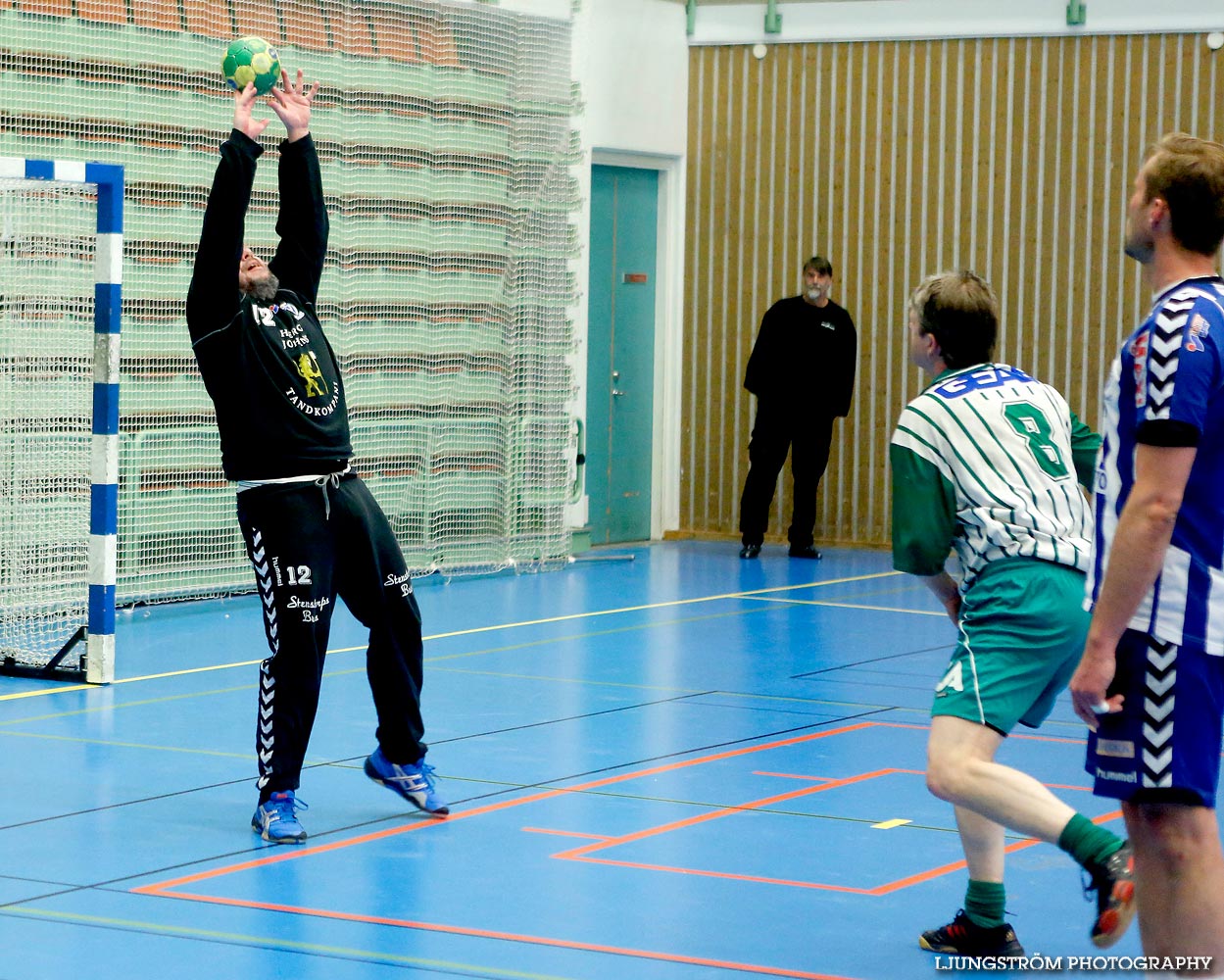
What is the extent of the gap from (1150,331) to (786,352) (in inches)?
445

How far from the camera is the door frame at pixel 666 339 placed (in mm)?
16656

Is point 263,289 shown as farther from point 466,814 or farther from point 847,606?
point 847,606

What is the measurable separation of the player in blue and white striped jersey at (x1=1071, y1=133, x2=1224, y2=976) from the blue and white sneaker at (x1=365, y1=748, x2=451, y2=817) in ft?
10.2

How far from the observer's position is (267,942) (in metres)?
4.83

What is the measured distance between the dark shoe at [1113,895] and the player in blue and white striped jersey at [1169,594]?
0.40 metres

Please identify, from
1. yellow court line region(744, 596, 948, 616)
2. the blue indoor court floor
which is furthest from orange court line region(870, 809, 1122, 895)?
yellow court line region(744, 596, 948, 616)

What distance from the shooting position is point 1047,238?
1530cm

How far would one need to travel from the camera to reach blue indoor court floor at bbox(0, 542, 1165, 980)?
15.9 feet

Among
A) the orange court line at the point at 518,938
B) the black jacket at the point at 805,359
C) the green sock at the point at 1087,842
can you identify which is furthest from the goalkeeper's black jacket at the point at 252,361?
the black jacket at the point at 805,359

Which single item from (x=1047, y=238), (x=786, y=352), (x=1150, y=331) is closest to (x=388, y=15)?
(x=786, y=352)

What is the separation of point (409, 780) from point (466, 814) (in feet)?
0.79

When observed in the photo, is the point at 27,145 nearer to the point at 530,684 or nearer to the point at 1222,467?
the point at 530,684

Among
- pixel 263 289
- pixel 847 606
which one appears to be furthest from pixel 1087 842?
pixel 847 606

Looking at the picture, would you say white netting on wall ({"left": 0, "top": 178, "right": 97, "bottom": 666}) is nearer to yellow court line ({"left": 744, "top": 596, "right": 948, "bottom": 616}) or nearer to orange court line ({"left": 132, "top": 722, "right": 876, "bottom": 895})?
orange court line ({"left": 132, "top": 722, "right": 876, "bottom": 895})
